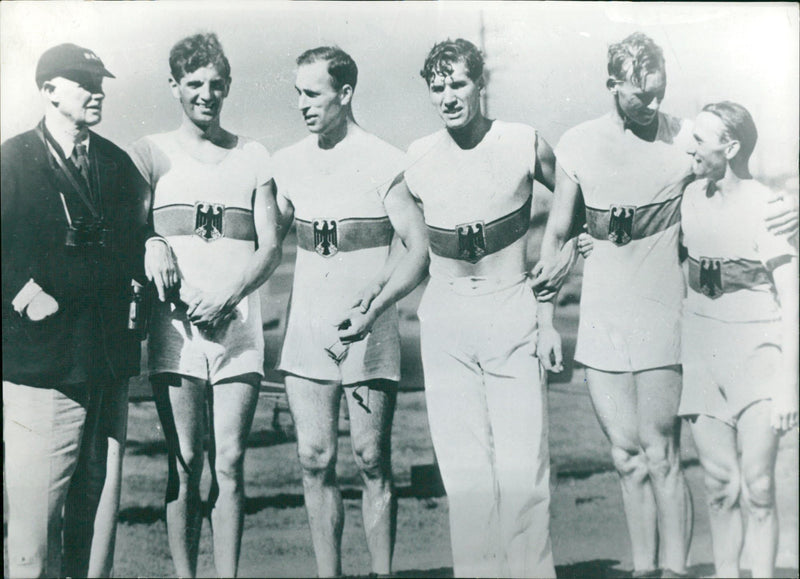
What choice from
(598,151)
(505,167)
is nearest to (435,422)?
(505,167)

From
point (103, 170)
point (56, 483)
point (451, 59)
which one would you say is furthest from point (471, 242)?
point (56, 483)

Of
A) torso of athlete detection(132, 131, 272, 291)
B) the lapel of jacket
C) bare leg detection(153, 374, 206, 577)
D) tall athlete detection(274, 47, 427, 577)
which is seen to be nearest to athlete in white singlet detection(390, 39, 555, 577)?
tall athlete detection(274, 47, 427, 577)

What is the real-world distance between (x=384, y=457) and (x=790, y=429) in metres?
1.64

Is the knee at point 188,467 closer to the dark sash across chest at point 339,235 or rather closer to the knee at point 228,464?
the knee at point 228,464

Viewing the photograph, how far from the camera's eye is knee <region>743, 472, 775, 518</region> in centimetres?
344

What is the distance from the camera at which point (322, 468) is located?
3.34 metres

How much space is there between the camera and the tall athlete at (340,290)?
3.35 metres

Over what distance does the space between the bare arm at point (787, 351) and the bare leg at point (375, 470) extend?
1559mm

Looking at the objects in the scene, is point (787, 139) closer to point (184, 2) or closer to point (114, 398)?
point (184, 2)

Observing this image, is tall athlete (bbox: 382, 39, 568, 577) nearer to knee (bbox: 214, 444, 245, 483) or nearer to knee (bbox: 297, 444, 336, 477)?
knee (bbox: 297, 444, 336, 477)

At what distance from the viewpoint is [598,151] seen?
3.53 meters

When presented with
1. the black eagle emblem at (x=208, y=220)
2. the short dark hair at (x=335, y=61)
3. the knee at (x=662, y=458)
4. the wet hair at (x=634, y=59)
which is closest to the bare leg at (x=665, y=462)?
the knee at (x=662, y=458)

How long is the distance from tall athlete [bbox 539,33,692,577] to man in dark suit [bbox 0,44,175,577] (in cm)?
167

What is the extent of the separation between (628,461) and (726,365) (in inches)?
21.7
